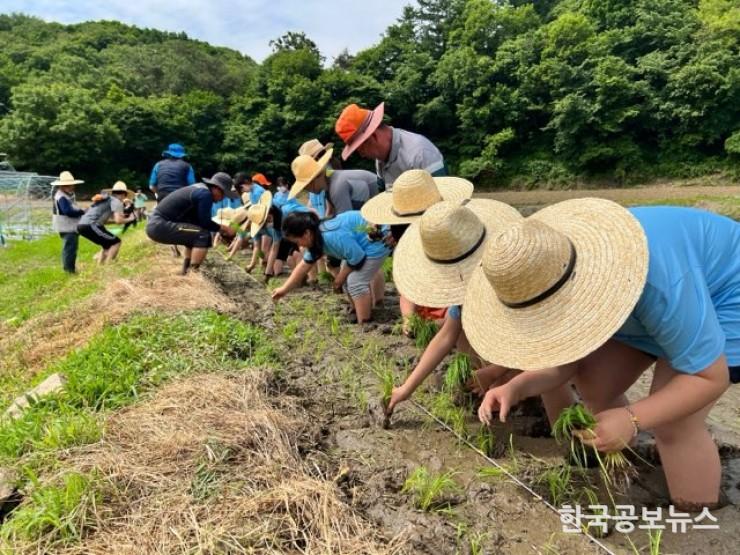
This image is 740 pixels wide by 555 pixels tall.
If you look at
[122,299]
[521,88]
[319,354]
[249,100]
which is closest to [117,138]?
[249,100]

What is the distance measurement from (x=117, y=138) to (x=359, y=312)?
32.2m

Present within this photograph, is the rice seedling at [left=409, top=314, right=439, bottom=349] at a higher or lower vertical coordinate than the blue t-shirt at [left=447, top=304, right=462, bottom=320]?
lower

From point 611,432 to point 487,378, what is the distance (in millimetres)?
910

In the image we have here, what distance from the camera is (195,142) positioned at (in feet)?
115

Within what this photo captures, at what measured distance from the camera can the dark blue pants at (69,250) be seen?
7.60 metres

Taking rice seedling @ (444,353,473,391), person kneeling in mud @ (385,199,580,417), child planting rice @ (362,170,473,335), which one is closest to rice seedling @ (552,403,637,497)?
person kneeling in mud @ (385,199,580,417)

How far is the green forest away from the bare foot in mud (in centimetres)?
3078

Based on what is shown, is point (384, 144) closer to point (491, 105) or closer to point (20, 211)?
point (20, 211)

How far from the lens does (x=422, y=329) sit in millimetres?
3457

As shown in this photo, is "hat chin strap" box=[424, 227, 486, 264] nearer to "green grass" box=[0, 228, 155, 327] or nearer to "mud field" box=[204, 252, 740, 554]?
"mud field" box=[204, 252, 740, 554]

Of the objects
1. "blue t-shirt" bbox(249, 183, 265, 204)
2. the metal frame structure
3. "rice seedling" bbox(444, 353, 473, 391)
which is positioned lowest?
the metal frame structure

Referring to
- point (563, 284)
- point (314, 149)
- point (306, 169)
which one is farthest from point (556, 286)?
point (314, 149)

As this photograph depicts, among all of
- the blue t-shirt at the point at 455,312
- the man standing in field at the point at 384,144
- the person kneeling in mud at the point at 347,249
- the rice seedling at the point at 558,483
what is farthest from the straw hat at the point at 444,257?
the person kneeling in mud at the point at 347,249

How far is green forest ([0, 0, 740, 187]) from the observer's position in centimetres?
→ 2859
